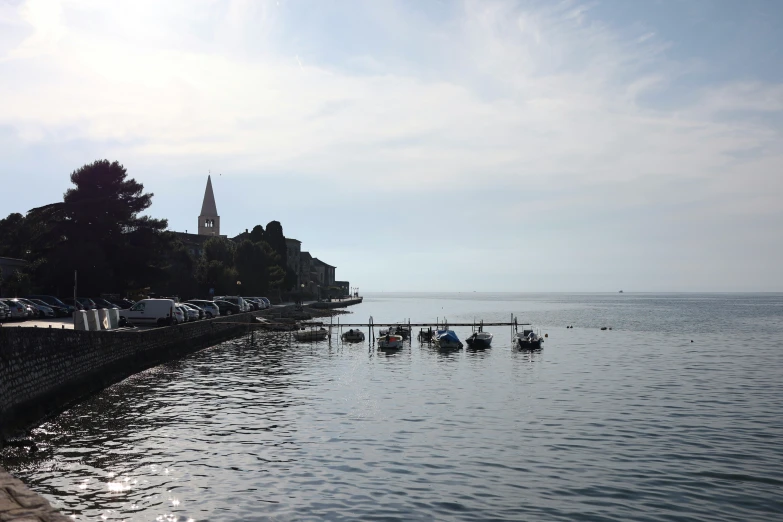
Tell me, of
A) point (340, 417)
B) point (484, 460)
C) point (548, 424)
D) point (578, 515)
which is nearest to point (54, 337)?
point (340, 417)

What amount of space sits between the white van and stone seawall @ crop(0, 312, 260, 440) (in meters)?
5.09

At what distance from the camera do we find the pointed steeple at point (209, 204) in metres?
180

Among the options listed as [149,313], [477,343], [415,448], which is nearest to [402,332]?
[477,343]

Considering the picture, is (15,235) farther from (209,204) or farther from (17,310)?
(209,204)

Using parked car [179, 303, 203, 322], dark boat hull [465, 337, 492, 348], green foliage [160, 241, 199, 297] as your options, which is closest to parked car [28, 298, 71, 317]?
parked car [179, 303, 203, 322]

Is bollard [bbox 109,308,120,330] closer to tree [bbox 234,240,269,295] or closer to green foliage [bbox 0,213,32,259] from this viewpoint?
green foliage [bbox 0,213,32,259]

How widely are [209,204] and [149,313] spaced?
12747 centimetres

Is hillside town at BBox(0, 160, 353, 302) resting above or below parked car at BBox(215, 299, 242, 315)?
above

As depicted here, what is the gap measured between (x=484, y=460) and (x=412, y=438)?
420cm

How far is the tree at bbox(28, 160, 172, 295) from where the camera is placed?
239 feet

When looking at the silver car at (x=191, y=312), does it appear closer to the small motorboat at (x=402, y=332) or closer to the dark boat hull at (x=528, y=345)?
the small motorboat at (x=402, y=332)

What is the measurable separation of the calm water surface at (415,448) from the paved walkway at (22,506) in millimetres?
3361

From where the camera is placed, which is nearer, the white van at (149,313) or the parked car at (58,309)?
the white van at (149,313)

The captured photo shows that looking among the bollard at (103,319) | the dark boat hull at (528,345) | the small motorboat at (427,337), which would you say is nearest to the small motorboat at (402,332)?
the small motorboat at (427,337)
